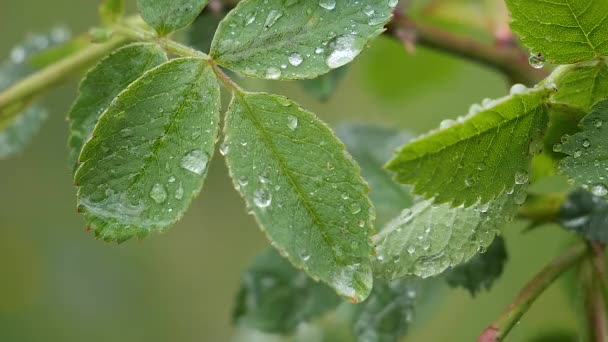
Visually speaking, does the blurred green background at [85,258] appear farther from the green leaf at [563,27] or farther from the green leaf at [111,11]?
the green leaf at [563,27]

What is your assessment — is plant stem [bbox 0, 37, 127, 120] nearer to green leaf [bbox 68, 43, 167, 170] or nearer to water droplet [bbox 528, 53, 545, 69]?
green leaf [bbox 68, 43, 167, 170]

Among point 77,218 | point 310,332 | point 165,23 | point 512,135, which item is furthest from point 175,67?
point 77,218

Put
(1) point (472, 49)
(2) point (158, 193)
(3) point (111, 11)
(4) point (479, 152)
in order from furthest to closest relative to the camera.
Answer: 1. (1) point (472, 49)
2. (3) point (111, 11)
3. (2) point (158, 193)
4. (4) point (479, 152)

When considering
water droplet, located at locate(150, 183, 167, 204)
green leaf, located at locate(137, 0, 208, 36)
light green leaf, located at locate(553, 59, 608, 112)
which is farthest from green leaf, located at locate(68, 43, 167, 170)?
light green leaf, located at locate(553, 59, 608, 112)

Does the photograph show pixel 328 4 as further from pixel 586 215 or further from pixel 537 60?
pixel 586 215

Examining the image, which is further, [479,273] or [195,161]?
[479,273]

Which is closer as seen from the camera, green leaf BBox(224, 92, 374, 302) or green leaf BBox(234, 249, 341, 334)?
green leaf BBox(224, 92, 374, 302)

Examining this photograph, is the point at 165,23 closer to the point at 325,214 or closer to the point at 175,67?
the point at 175,67

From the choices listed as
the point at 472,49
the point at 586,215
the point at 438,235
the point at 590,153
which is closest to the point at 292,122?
the point at 438,235
